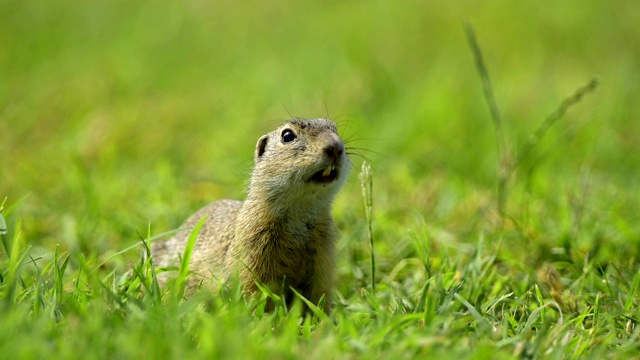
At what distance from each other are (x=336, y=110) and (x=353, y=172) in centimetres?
137

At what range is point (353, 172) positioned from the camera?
6969 mm

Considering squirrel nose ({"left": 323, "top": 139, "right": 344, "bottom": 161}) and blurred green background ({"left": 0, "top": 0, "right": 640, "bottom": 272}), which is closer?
squirrel nose ({"left": 323, "top": 139, "right": 344, "bottom": 161})

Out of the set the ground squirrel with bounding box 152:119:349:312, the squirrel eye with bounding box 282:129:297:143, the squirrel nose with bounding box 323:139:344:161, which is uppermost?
the squirrel eye with bounding box 282:129:297:143

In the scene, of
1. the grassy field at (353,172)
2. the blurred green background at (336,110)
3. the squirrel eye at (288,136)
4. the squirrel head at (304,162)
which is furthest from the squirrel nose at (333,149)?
the blurred green background at (336,110)

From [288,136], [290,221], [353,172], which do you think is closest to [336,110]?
[353,172]

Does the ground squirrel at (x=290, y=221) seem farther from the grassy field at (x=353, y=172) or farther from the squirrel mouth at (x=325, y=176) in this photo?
the grassy field at (x=353, y=172)

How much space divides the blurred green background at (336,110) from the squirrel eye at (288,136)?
1.10 metres

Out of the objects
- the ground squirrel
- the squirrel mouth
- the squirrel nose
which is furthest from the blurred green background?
the squirrel nose

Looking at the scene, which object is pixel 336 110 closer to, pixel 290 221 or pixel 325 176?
pixel 290 221

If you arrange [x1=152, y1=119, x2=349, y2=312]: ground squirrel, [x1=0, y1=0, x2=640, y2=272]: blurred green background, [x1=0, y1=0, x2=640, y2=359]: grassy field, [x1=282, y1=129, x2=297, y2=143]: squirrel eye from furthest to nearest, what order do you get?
[x1=0, y1=0, x2=640, y2=272]: blurred green background, [x1=282, y1=129, x2=297, y2=143]: squirrel eye, [x1=152, y1=119, x2=349, y2=312]: ground squirrel, [x1=0, y1=0, x2=640, y2=359]: grassy field

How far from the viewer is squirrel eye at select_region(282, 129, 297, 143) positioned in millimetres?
4210

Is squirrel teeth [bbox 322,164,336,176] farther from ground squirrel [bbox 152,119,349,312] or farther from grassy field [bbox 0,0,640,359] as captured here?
grassy field [bbox 0,0,640,359]

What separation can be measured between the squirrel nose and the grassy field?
0.45 meters

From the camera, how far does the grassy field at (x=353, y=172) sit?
3148 millimetres
